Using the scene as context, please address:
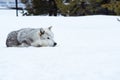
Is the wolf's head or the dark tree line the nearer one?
the wolf's head

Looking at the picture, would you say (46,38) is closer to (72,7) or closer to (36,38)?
(36,38)

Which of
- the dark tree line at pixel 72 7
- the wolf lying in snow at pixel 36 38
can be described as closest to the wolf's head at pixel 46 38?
the wolf lying in snow at pixel 36 38

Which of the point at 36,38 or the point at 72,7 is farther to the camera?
the point at 72,7

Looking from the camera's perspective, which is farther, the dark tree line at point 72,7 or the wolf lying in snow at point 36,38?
the dark tree line at point 72,7

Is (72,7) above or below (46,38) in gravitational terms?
below

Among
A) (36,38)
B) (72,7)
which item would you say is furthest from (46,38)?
(72,7)

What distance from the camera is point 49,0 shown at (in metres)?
22.1

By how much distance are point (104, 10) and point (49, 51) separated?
52.9ft

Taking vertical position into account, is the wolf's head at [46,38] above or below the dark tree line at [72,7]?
above

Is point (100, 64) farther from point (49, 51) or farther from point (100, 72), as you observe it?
point (49, 51)

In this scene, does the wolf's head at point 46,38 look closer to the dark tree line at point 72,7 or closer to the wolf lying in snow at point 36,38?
the wolf lying in snow at point 36,38

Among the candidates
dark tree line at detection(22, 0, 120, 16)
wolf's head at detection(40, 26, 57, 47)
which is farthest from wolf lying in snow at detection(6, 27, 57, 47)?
dark tree line at detection(22, 0, 120, 16)

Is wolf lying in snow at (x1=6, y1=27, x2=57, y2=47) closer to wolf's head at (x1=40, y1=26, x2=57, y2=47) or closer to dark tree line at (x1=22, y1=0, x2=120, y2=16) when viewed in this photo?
wolf's head at (x1=40, y1=26, x2=57, y2=47)

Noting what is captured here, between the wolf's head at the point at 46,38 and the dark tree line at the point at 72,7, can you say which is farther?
the dark tree line at the point at 72,7
